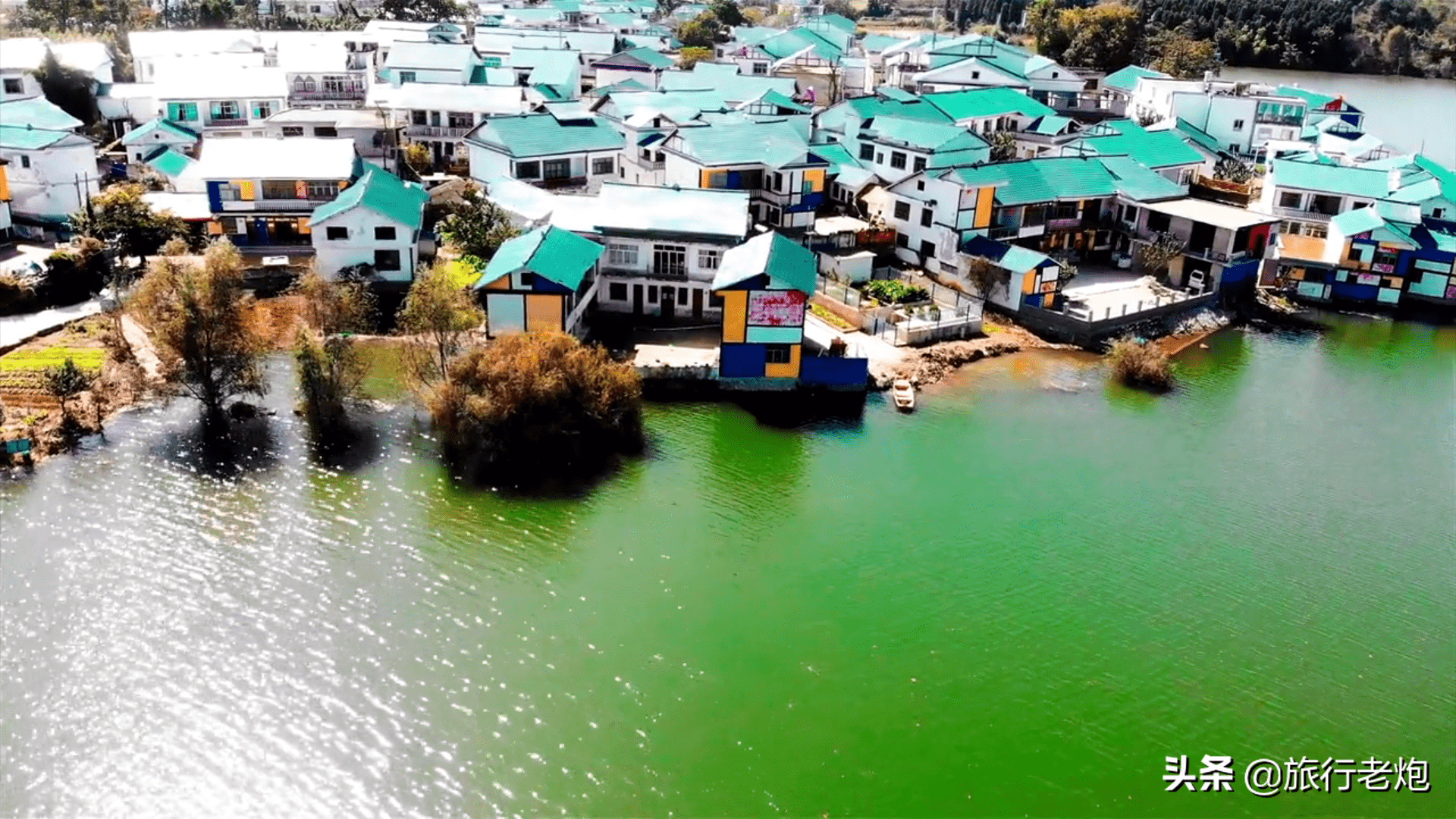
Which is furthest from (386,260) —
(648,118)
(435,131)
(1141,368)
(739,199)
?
(1141,368)

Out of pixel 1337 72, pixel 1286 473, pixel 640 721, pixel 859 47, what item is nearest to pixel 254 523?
pixel 640 721

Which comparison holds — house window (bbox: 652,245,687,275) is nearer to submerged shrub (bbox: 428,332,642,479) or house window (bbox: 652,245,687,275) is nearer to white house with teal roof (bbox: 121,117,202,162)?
submerged shrub (bbox: 428,332,642,479)

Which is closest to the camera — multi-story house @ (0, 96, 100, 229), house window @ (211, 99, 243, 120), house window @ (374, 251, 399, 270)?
house window @ (374, 251, 399, 270)

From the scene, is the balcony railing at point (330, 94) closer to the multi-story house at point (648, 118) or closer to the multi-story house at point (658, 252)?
the multi-story house at point (648, 118)

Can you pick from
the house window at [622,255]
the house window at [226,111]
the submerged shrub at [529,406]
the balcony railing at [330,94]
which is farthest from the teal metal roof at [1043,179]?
the house window at [226,111]

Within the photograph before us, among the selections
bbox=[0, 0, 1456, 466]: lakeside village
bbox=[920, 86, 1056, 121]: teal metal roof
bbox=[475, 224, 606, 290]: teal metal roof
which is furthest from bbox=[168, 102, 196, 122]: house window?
bbox=[920, 86, 1056, 121]: teal metal roof

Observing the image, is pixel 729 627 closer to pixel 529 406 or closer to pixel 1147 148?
pixel 529 406

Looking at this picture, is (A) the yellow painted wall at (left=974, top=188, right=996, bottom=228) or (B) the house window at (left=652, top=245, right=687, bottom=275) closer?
(B) the house window at (left=652, top=245, right=687, bottom=275)
